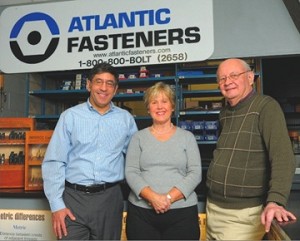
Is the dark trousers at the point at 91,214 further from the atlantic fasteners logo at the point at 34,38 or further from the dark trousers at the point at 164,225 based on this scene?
the atlantic fasteners logo at the point at 34,38

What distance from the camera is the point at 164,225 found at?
161 cm

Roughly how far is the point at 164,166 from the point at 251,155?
0.41 metres

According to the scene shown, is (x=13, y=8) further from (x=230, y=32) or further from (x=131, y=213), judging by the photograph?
(x=131, y=213)

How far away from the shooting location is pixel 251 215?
1484 millimetres

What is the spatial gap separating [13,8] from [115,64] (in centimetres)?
118

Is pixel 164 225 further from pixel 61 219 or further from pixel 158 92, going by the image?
pixel 158 92

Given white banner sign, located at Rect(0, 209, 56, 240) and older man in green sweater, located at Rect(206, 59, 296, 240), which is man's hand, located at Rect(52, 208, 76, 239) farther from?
older man in green sweater, located at Rect(206, 59, 296, 240)

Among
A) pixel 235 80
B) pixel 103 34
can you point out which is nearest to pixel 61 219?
pixel 235 80

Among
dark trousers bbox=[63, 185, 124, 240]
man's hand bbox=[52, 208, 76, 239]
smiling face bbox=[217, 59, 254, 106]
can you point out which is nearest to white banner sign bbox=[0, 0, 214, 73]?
smiling face bbox=[217, 59, 254, 106]

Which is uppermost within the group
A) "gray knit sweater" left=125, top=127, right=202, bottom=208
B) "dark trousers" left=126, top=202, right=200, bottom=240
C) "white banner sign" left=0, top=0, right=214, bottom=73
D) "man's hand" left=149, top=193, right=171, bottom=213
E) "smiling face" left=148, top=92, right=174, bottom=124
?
"white banner sign" left=0, top=0, right=214, bottom=73

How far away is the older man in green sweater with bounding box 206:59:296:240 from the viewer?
4.52 feet

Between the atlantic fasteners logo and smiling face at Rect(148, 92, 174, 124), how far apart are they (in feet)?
5.85

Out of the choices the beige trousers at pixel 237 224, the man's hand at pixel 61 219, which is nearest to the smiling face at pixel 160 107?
the beige trousers at pixel 237 224

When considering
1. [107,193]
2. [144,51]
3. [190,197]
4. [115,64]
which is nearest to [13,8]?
[115,64]
